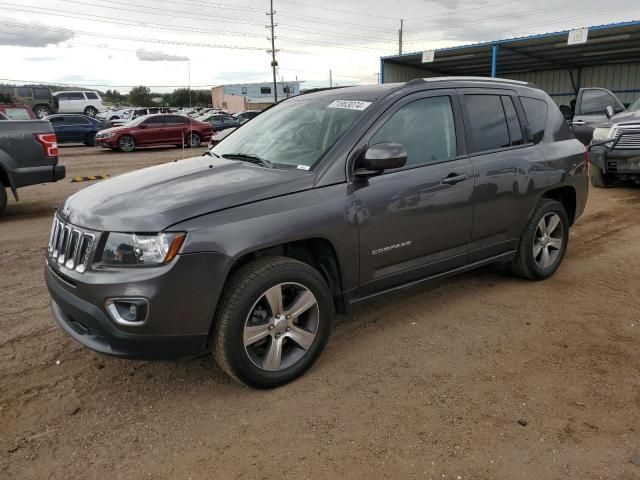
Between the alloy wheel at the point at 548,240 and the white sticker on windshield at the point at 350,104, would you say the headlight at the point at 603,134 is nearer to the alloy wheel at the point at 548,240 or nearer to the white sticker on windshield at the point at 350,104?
the alloy wheel at the point at 548,240

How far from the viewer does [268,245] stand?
3.00 m

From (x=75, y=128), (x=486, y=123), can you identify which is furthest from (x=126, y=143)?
(x=486, y=123)

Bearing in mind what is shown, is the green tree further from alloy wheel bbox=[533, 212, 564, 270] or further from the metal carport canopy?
alloy wheel bbox=[533, 212, 564, 270]

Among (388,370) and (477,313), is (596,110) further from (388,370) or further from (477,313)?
(388,370)

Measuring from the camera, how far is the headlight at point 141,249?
2.74 meters

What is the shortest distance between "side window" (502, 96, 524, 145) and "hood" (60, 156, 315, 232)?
2169 mm

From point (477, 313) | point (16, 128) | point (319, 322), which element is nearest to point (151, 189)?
point (319, 322)

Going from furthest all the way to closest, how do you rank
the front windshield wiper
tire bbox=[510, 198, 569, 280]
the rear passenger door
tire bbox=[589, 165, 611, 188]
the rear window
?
tire bbox=[589, 165, 611, 188] < the rear window < tire bbox=[510, 198, 569, 280] < the rear passenger door < the front windshield wiper

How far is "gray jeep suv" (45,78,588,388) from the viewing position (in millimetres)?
2785

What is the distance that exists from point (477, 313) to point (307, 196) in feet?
6.32

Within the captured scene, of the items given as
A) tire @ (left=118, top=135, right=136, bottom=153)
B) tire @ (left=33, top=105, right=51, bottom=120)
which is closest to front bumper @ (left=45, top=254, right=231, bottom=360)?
tire @ (left=118, top=135, right=136, bottom=153)

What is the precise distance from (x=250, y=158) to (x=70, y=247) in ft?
4.50

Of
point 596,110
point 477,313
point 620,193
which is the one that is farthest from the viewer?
point 596,110

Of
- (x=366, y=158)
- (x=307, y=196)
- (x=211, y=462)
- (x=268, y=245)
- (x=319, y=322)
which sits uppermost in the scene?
(x=366, y=158)
